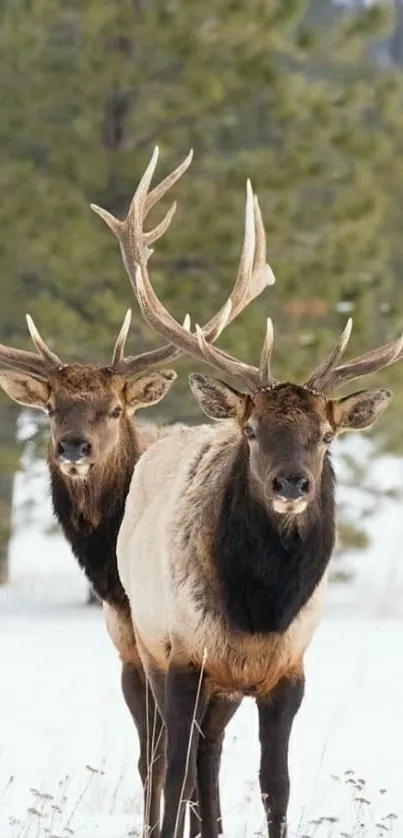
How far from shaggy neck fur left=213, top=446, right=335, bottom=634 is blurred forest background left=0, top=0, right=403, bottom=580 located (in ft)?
27.5

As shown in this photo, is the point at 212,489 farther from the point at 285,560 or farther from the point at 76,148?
the point at 76,148

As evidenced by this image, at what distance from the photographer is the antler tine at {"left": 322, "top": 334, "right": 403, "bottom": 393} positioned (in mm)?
5531

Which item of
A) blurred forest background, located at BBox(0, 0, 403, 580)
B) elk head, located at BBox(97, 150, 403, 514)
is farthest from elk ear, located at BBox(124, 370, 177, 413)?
blurred forest background, located at BBox(0, 0, 403, 580)

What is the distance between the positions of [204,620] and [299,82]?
393 inches

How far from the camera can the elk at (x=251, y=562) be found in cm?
520

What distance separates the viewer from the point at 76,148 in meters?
14.6

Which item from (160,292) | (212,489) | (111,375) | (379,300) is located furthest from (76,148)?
(212,489)

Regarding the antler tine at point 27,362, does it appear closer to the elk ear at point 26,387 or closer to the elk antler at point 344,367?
the elk ear at point 26,387

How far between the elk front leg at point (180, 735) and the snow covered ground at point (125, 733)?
421mm

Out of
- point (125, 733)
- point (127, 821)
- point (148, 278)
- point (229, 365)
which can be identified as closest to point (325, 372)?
point (229, 365)

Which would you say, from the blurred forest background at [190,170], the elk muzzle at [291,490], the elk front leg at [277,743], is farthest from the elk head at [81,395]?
the blurred forest background at [190,170]

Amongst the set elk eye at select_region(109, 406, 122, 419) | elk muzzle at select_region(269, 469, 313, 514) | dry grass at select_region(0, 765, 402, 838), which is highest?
elk eye at select_region(109, 406, 122, 419)

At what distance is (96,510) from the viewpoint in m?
7.00

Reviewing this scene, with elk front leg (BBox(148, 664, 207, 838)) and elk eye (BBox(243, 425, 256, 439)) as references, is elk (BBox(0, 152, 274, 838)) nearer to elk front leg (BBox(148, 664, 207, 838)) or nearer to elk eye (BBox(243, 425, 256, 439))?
elk front leg (BBox(148, 664, 207, 838))
